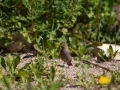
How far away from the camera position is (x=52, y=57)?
3518 mm

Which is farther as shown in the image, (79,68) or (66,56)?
(66,56)

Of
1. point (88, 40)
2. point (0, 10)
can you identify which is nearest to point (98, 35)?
point (88, 40)

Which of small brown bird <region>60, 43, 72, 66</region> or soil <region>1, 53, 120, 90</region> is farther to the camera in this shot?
small brown bird <region>60, 43, 72, 66</region>

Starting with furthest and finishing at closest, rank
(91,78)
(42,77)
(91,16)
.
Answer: (91,16)
(42,77)
(91,78)

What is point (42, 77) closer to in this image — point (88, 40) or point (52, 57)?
point (52, 57)

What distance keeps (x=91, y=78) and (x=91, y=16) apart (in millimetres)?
1455

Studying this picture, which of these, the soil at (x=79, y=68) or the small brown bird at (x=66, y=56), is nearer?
the soil at (x=79, y=68)

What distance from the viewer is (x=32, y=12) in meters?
3.72

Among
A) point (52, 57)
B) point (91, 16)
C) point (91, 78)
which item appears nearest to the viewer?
point (91, 78)

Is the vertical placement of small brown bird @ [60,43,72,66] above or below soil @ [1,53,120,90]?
above

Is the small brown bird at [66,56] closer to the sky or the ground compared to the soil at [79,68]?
closer to the sky

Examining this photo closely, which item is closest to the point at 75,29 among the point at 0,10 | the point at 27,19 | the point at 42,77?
the point at 27,19

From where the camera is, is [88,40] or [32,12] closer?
[32,12]

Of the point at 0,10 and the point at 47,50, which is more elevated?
the point at 0,10
